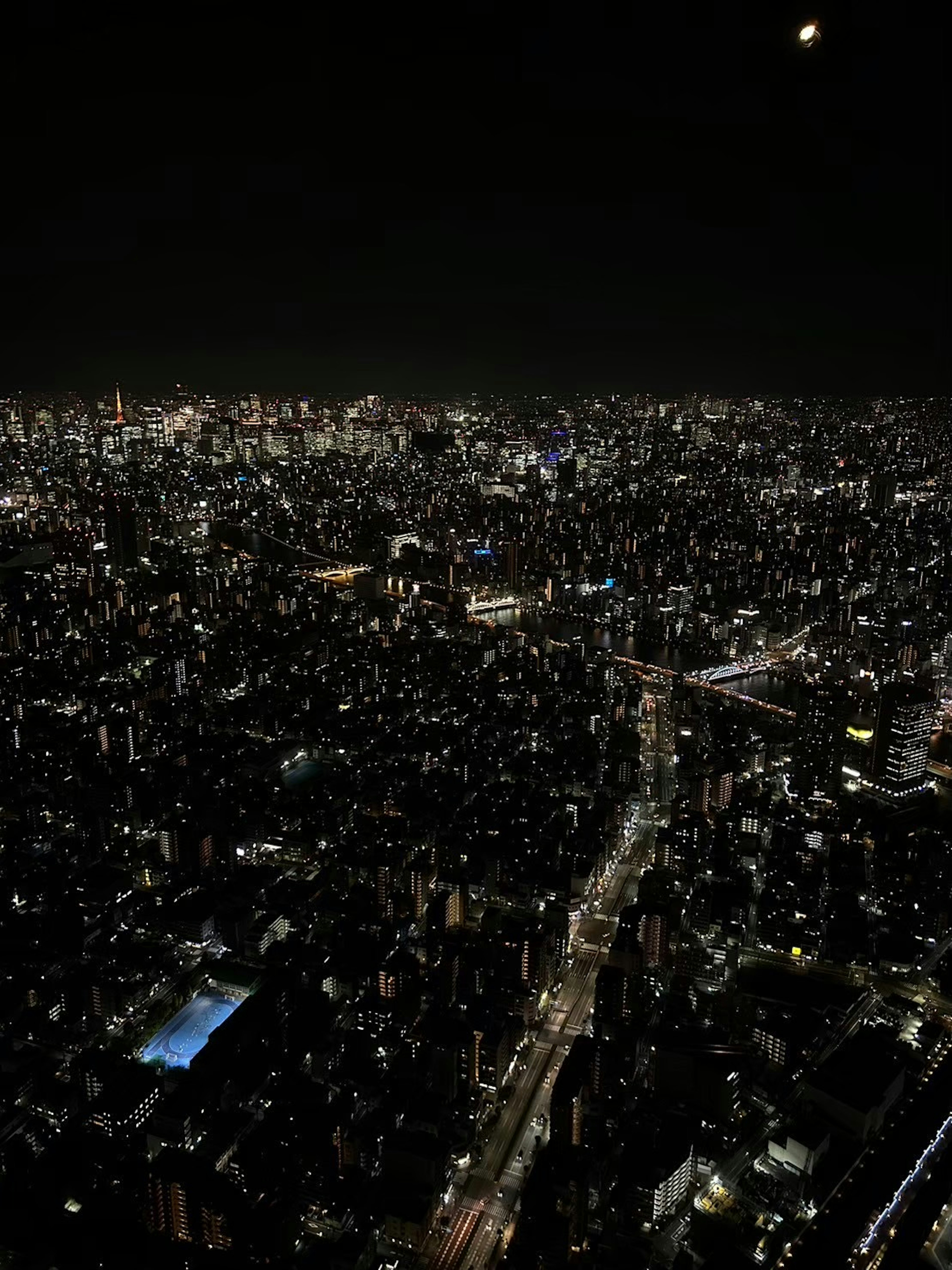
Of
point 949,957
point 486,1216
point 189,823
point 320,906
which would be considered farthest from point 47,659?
point 949,957

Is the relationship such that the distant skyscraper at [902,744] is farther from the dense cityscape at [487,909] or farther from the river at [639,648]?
the river at [639,648]

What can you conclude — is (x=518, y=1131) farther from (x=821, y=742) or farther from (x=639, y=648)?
(x=639, y=648)

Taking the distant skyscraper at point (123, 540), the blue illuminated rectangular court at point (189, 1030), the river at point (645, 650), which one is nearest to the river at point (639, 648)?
the river at point (645, 650)

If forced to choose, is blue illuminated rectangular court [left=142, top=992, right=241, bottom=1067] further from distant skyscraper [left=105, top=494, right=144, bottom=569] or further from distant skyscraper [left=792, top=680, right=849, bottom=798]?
distant skyscraper [left=105, top=494, right=144, bottom=569]

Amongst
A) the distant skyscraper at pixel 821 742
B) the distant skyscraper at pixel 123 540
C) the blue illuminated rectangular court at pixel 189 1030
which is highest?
the distant skyscraper at pixel 123 540

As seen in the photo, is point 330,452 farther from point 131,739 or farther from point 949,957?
point 949,957

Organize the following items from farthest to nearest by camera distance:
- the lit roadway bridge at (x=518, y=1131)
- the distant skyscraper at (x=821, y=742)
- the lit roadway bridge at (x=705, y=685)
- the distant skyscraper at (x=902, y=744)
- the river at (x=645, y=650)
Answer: the river at (x=645, y=650) → the lit roadway bridge at (x=705, y=685) → the distant skyscraper at (x=821, y=742) → the distant skyscraper at (x=902, y=744) → the lit roadway bridge at (x=518, y=1131)

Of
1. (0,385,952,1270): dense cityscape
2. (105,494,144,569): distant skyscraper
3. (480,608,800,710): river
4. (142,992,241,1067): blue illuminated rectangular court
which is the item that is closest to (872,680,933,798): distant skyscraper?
(0,385,952,1270): dense cityscape

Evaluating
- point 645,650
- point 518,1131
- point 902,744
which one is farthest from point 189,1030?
point 645,650
